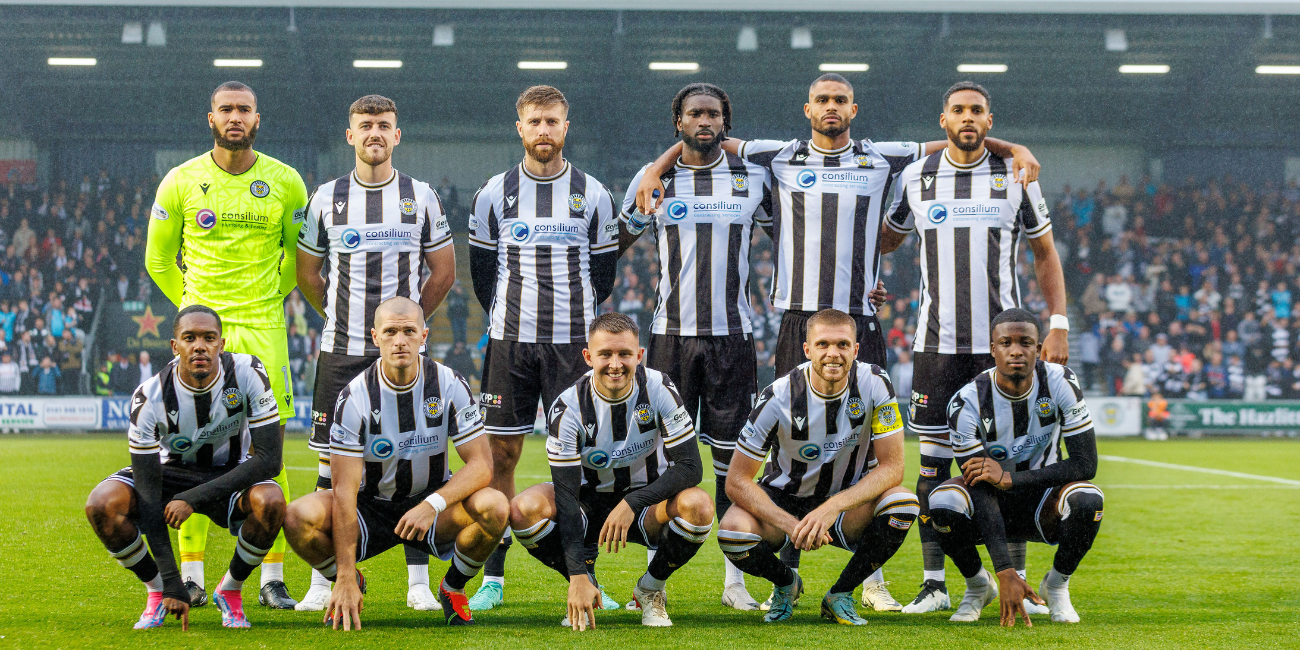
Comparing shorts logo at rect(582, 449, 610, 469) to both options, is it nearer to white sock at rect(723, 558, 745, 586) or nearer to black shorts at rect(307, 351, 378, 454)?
white sock at rect(723, 558, 745, 586)

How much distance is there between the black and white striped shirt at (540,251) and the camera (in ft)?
16.0

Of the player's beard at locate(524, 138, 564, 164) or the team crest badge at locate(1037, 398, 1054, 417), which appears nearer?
the team crest badge at locate(1037, 398, 1054, 417)

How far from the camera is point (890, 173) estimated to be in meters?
5.04

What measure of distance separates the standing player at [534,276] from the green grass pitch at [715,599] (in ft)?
2.66

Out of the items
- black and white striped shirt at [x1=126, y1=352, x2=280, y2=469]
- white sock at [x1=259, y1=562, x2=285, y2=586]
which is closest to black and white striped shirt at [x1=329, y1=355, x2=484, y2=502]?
black and white striped shirt at [x1=126, y1=352, x2=280, y2=469]

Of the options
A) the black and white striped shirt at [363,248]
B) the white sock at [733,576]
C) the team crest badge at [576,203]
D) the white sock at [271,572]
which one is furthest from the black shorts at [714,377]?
the white sock at [271,572]

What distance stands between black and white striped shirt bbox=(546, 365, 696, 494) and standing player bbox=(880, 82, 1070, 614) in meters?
1.15

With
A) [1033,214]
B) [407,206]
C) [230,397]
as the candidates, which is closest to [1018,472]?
[1033,214]

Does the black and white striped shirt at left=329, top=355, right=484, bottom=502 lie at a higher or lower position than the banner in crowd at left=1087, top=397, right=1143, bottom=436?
higher

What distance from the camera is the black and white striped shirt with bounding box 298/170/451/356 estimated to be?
477 cm

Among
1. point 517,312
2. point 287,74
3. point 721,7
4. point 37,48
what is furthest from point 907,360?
point 37,48

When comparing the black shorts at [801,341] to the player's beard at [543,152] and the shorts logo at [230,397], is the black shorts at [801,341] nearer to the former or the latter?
the player's beard at [543,152]

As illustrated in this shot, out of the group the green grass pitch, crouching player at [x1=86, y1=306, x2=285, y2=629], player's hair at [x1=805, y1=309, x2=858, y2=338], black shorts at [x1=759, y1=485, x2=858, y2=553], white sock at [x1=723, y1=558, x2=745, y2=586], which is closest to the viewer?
the green grass pitch

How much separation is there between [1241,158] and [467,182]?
16.2 meters
